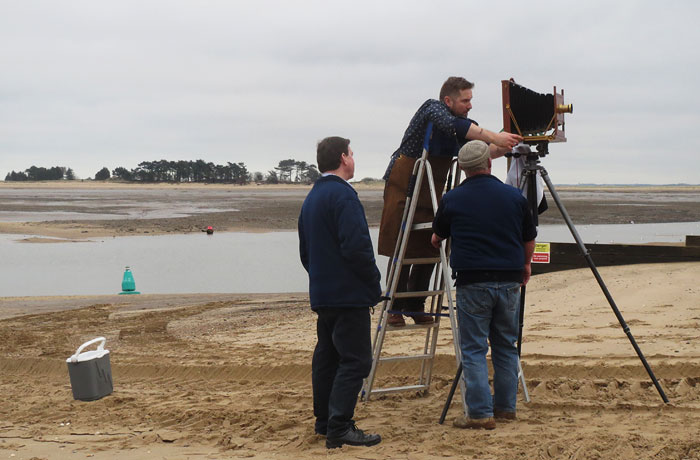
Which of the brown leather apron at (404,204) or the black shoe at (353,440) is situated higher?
the brown leather apron at (404,204)

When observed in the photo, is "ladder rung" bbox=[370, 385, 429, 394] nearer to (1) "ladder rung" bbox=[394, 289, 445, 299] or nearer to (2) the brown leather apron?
A: (1) "ladder rung" bbox=[394, 289, 445, 299]

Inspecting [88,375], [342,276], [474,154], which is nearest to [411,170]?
[474,154]

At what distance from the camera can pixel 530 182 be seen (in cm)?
543

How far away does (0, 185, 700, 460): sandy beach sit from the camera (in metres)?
4.82

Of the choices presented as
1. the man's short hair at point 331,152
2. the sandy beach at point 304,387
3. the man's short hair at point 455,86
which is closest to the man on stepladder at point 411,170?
the man's short hair at point 455,86

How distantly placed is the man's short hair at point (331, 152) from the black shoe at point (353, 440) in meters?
1.70

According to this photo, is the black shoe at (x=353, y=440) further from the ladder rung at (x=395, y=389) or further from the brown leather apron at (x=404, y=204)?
the brown leather apron at (x=404, y=204)

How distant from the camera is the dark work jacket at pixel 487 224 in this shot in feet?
15.7

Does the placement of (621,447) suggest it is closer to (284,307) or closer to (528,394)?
(528,394)

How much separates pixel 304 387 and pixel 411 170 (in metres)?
2.46

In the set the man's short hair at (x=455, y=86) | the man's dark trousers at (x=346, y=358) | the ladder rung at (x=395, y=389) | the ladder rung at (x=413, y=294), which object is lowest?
the ladder rung at (x=395, y=389)

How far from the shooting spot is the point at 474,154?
4.88 m

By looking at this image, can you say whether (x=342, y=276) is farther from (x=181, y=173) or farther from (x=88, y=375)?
(x=181, y=173)

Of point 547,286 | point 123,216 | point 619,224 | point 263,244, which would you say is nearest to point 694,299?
point 547,286
